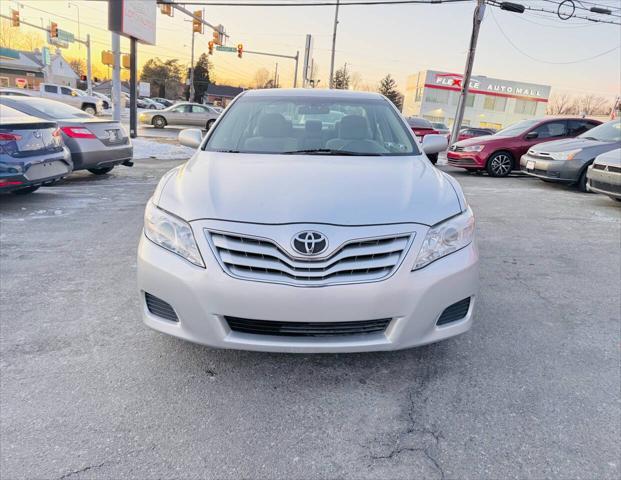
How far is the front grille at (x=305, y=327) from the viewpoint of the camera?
217cm

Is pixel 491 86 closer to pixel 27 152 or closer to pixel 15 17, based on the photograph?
pixel 15 17

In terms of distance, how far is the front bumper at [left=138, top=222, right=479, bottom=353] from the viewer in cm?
209

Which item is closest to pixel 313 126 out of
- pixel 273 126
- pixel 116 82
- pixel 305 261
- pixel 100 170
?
pixel 273 126

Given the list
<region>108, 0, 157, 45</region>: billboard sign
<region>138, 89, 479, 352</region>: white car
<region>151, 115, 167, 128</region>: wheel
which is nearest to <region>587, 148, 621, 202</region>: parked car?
<region>138, 89, 479, 352</region>: white car

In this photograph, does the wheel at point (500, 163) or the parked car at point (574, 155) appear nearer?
the parked car at point (574, 155)

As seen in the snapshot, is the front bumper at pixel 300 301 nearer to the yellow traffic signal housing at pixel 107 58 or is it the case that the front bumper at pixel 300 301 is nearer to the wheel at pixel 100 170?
the wheel at pixel 100 170

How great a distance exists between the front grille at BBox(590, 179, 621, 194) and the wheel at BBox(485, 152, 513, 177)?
12.5 ft

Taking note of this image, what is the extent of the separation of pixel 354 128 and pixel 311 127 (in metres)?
0.34

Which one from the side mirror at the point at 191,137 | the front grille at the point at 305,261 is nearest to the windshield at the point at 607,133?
the side mirror at the point at 191,137

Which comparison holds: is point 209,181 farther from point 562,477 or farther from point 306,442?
point 562,477

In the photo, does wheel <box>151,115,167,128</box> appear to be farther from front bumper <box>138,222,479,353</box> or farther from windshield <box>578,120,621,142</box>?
front bumper <box>138,222,479,353</box>

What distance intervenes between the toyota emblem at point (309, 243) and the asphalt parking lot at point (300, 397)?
0.79 m

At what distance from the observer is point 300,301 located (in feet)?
6.81

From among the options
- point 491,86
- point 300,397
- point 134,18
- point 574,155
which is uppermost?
point 491,86
